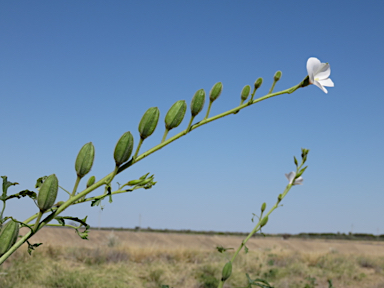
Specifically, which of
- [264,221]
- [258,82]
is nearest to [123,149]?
[258,82]

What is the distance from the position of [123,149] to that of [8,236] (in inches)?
9.6

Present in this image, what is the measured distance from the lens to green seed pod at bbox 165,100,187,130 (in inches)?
31.0

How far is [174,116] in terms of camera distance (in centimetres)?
79

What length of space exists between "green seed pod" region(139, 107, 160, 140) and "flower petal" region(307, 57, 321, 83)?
15.6 inches

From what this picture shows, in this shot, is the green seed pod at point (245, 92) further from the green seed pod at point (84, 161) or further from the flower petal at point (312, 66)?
the green seed pod at point (84, 161)

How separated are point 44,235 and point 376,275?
15415 mm

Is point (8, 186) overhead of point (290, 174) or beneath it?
beneath

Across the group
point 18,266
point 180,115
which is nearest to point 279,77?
point 180,115

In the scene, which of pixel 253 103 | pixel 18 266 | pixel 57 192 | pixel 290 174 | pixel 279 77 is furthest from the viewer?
pixel 18 266

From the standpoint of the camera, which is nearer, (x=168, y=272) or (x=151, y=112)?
(x=151, y=112)

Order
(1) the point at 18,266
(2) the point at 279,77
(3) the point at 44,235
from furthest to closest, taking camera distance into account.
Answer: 1. (3) the point at 44,235
2. (1) the point at 18,266
3. (2) the point at 279,77

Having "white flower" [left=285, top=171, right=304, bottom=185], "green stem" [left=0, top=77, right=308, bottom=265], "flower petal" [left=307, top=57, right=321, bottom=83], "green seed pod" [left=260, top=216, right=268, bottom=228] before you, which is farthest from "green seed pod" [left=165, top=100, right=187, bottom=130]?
"white flower" [left=285, top=171, right=304, bottom=185]

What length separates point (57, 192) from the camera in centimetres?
66

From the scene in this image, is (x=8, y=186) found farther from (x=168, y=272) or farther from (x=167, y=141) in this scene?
(x=168, y=272)
